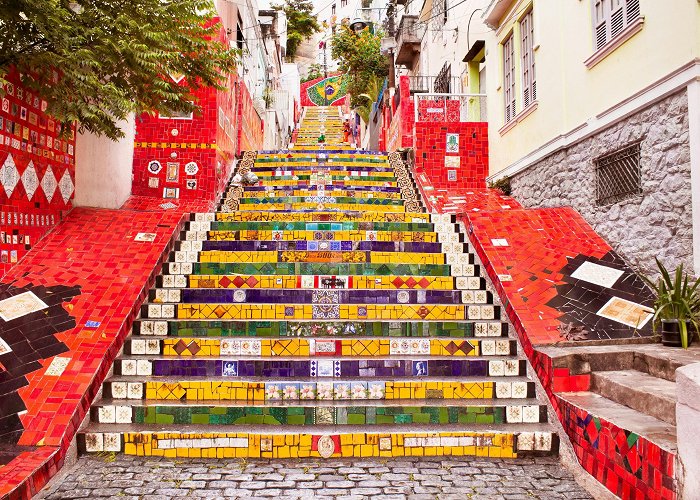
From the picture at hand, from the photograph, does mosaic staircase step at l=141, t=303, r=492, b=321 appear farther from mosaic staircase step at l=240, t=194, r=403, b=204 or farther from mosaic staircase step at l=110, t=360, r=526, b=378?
mosaic staircase step at l=240, t=194, r=403, b=204

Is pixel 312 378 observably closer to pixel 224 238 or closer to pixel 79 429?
pixel 79 429

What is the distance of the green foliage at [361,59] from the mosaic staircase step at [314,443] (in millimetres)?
21588

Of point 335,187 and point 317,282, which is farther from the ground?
point 335,187

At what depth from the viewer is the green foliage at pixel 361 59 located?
2366 cm

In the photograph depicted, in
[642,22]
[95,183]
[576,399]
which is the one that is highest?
[642,22]

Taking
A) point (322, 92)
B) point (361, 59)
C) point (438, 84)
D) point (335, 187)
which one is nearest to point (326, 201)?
point (335, 187)

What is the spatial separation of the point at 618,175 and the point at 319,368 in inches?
169

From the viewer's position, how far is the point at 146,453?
4.08 metres

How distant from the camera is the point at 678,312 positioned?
4.70 meters

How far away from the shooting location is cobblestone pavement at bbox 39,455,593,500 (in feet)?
11.5

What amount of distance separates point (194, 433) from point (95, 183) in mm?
4894

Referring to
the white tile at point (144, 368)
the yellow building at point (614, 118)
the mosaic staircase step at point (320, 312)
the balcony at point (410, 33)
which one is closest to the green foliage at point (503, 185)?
the yellow building at point (614, 118)

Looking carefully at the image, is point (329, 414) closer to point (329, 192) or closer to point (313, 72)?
point (329, 192)

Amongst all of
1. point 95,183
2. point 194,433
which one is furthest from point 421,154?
point 194,433
